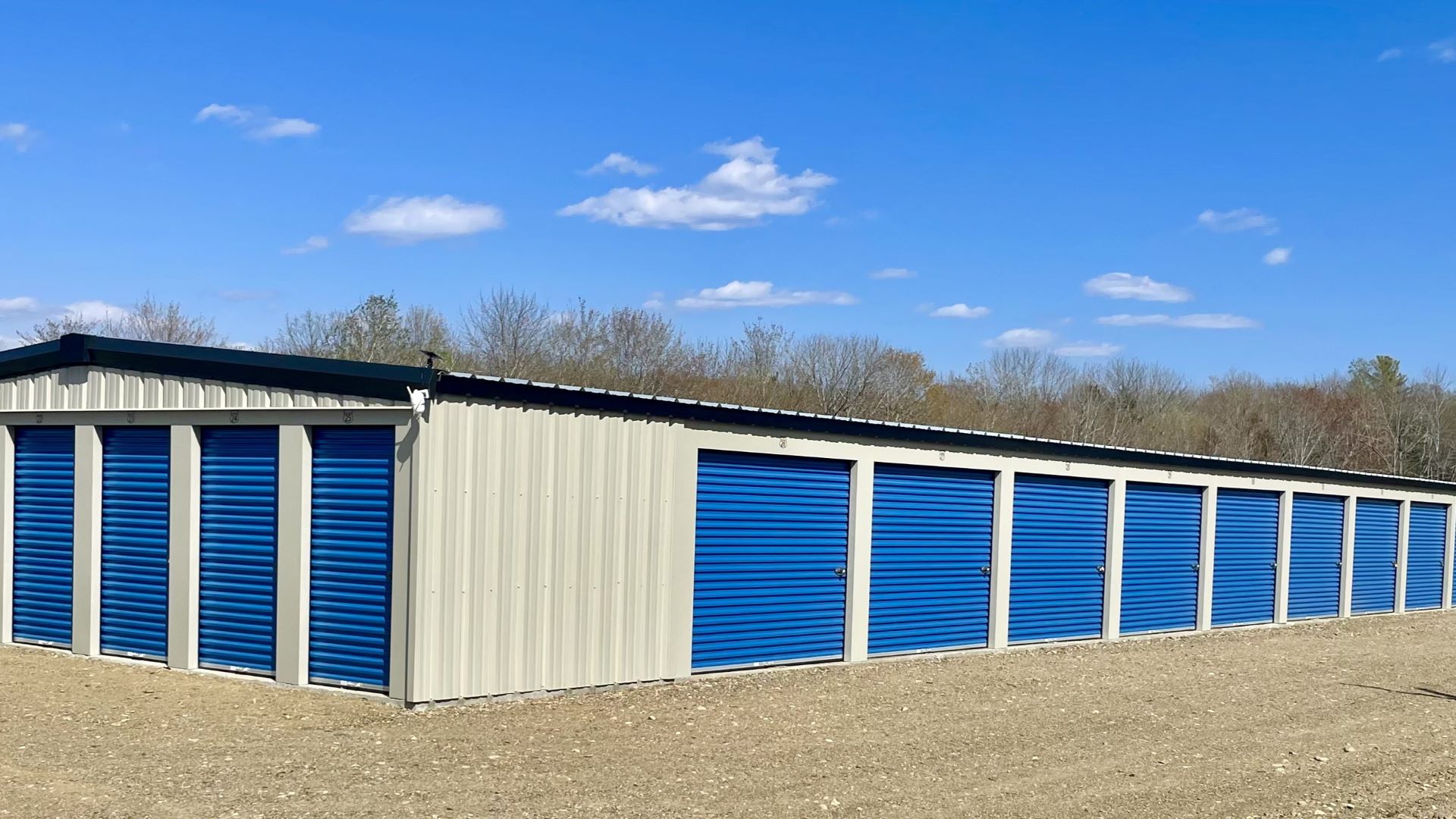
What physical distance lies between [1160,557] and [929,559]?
18.6ft

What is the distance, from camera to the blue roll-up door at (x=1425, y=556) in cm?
2603

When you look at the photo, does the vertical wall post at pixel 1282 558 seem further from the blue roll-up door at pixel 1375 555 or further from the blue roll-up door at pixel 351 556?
the blue roll-up door at pixel 351 556

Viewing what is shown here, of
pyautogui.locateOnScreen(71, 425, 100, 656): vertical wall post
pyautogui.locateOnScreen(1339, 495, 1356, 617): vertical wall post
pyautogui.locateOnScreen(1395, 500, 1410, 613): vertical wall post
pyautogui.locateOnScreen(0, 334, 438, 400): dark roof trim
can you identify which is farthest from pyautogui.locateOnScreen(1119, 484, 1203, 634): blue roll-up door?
pyautogui.locateOnScreen(71, 425, 100, 656): vertical wall post

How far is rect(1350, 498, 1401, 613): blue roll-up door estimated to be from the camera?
80.0ft

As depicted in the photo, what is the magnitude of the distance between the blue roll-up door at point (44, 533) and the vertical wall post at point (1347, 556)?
22.1 m

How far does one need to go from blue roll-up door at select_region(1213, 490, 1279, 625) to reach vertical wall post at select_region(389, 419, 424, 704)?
48.5ft

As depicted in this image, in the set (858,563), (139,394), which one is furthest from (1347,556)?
(139,394)

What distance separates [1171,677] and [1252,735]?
3.68 m

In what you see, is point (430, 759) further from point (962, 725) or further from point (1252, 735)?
point (1252, 735)

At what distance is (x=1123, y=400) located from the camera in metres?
60.1

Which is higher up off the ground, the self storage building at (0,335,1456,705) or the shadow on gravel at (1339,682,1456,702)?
the self storage building at (0,335,1456,705)

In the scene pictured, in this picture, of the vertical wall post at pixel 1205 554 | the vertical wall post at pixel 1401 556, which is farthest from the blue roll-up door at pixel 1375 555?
the vertical wall post at pixel 1205 554

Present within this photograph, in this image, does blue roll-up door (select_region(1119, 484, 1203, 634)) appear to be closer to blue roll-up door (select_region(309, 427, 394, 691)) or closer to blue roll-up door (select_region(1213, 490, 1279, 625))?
blue roll-up door (select_region(1213, 490, 1279, 625))

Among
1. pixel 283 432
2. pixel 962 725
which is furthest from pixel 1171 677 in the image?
pixel 283 432
